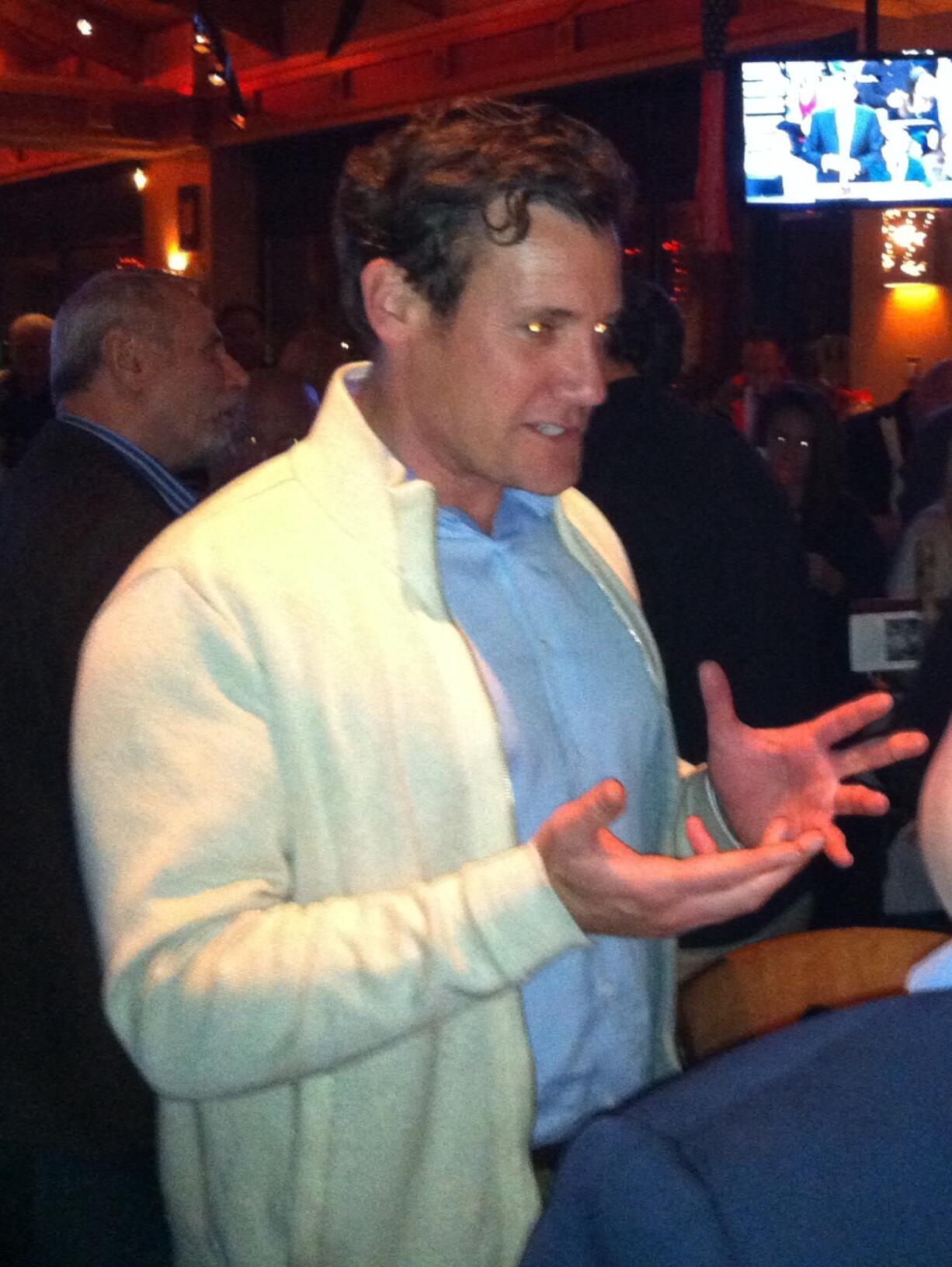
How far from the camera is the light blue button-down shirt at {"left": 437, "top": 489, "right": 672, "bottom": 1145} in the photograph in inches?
52.4

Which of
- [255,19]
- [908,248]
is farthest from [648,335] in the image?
[255,19]

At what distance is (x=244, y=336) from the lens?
566cm

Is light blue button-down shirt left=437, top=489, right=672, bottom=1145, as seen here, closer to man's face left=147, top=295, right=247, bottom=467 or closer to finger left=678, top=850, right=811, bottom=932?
finger left=678, top=850, right=811, bottom=932

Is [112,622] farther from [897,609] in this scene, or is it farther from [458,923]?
[897,609]

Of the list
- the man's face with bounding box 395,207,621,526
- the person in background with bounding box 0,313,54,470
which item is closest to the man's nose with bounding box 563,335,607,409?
the man's face with bounding box 395,207,621,526

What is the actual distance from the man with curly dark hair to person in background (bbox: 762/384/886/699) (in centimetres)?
245

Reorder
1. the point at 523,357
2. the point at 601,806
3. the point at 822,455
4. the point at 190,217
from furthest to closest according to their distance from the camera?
1. the point at 190,217
2. the point at 822,455
3. the point at 523,357
4. the point at 601,806

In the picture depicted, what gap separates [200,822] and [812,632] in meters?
1.37

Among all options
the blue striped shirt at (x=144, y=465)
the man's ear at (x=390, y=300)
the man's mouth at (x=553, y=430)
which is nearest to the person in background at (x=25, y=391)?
the blue striped shirt at (x=144, y=465)

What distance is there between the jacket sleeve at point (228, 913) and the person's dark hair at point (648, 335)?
1.31 m

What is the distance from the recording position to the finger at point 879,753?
4.24 ft

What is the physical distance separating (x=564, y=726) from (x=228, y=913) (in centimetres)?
42

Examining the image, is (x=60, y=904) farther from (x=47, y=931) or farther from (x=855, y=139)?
(x=855, y=139)

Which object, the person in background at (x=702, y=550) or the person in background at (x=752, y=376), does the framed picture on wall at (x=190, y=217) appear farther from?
the person in background at (x=702, y=550)
